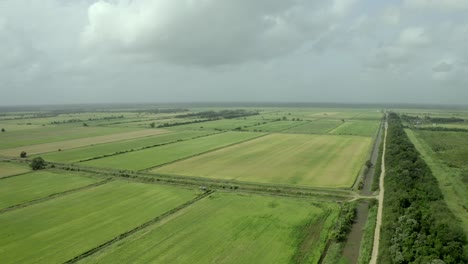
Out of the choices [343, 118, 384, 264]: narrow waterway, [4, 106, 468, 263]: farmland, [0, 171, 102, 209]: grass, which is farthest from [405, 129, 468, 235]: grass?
[0, 171, 102, 209]: grass

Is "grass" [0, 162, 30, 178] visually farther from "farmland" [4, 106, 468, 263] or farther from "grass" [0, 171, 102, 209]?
"grass" [0, 171, 102, 209]

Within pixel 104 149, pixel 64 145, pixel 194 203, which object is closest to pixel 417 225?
pixel 194 203

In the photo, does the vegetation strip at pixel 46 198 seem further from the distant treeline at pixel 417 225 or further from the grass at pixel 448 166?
the grass at pixel 448 166

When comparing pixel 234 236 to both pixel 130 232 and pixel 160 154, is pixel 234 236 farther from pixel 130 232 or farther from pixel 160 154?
pixel 160 154

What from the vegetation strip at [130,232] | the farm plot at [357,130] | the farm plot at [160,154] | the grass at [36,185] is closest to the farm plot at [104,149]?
the farm plot at [160,154]

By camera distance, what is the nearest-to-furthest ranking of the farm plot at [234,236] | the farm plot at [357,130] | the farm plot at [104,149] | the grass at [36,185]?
the farm plot at [234,236], the grass at [36,185], the farm plot at [104,149], the farm plot at [357,130]

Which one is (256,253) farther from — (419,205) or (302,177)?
(302,177)

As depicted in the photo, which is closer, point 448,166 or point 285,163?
point 448,166
